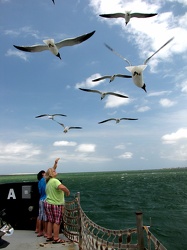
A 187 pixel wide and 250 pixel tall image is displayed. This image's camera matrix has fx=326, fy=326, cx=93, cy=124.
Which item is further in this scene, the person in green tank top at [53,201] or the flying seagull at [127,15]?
the flying seagull at [127,15]

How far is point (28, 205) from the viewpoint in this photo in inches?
376

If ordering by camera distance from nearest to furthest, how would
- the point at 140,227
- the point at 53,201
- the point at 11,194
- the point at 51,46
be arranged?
the point at 140,227
the point at 53,201
the point at 11,194
the point at 51,46

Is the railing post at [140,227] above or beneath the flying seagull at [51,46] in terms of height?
beneath

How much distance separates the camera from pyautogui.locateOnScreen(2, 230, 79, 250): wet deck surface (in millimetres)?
7406

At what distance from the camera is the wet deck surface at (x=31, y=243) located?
741cm

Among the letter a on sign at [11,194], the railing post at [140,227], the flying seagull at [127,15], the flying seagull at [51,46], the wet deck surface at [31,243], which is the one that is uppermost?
the flying seagull at [127,15]

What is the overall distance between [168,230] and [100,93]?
8.82m

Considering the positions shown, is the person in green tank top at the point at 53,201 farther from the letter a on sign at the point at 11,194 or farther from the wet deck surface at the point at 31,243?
the letter a on sign at the point at 11,194

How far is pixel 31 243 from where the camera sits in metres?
7.80

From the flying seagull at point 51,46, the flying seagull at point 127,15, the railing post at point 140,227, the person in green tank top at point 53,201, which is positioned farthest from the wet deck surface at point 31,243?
the flying seagull at point 127,15

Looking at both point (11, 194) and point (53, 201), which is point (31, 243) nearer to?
point (53, 201)

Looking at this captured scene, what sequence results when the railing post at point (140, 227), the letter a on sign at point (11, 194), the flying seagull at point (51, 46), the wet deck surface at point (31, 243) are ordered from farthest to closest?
1. the flying seagull at point (51, 46)
2. the letter a on sign at point (11, 194)
3. the wet deck surface at point (31, 243)
4. the railing post at point (140, 227)

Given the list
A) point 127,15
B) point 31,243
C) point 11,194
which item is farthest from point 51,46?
point 31,243

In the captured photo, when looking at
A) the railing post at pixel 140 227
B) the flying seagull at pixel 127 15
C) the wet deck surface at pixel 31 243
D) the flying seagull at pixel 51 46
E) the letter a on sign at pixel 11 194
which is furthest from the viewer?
the flying seagull at pixel 51 46
